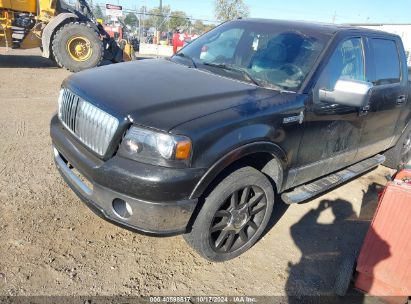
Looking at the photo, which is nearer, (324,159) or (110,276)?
(110,276)

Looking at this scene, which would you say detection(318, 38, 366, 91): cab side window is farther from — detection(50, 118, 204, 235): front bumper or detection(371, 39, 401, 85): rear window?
detection(50, 118, 204, 235): front bumper

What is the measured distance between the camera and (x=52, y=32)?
10359 mm

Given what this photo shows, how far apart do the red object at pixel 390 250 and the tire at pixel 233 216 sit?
0.90 m

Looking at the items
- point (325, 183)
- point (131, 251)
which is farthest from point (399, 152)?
point (131, 251)

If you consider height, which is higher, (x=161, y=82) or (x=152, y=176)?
(x=161, y=82)

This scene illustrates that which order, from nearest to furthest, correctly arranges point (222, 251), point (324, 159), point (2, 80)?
1. point (222, 251)
2. point (324, 159)
3. point (2, 80)

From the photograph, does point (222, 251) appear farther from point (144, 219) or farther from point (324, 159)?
point (324, 159)

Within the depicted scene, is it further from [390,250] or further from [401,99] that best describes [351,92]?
[401,99]

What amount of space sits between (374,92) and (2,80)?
28.1 feet

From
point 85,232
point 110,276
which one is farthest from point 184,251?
point 85,232

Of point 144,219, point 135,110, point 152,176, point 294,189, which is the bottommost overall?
point 294,189

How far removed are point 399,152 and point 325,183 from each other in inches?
90.6

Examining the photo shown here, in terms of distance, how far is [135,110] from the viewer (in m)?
2.53

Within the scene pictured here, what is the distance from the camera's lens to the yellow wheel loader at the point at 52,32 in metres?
10.5
